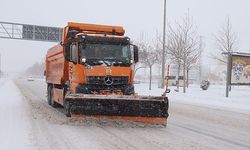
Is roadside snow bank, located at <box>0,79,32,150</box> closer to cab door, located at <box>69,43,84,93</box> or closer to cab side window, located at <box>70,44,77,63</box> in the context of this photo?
cab door, located at <box>69,43,84,93</box>

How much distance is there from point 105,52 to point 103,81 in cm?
97

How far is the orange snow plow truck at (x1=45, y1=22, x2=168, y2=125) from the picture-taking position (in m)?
11.8

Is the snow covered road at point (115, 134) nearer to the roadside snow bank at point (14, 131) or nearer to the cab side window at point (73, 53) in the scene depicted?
the roadside snow bank at point (14, 131)

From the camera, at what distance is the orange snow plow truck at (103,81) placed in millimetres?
11805

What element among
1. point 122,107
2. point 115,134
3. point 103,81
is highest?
point 103,81

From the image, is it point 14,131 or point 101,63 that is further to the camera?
point 101,63

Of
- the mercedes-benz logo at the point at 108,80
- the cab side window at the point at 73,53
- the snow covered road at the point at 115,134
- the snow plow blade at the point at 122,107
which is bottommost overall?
the snow covered road at the point at 115,134

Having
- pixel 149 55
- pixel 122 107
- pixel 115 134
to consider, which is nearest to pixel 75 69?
pixel 122 107

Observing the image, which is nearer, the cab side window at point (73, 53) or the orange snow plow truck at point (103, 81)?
the orange snow plow truck at point (103, 81)

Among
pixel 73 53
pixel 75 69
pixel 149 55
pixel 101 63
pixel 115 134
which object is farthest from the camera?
pixel 149 55

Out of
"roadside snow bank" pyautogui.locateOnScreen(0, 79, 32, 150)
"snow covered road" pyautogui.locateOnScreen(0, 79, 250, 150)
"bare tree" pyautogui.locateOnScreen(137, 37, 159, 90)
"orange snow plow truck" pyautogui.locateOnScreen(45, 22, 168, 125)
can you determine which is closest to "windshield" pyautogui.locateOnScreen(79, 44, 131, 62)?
"orange snow plow truck" pyautogui.locateOnScreen(45, 22, 168, 125)

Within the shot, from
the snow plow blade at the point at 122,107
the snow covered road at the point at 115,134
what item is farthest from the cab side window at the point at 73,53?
the snow covered road at the point at 115,134

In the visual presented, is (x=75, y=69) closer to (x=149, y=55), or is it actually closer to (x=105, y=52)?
(x=105, y=52)

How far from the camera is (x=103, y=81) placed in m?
12.6
